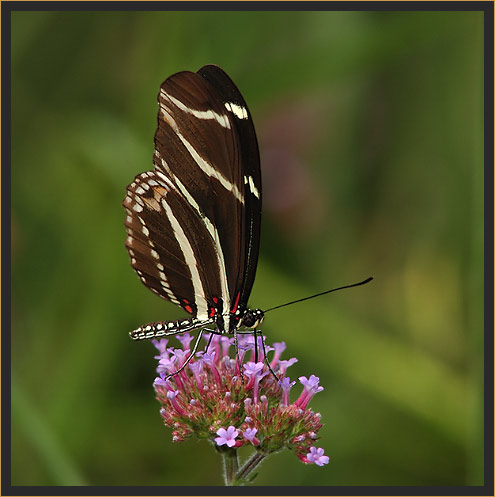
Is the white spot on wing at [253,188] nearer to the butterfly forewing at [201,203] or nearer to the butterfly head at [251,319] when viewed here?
the butterfly forewing at [201,203]

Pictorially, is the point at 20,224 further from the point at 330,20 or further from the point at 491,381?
the point at 491,381

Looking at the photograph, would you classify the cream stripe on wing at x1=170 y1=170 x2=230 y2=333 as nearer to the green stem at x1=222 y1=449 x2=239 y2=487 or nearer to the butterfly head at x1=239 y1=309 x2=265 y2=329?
the butterfly head at x1=239 y1=309 x2=265 y2=329

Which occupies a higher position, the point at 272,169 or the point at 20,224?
the point at 272,169

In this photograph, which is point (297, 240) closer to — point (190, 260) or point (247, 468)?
point (190, 260)

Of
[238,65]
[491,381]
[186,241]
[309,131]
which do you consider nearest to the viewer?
[186,241]

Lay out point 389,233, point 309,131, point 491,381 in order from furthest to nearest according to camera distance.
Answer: point 309,131
point 389,233
point 491,381

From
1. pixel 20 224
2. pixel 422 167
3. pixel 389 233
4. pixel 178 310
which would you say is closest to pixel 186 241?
pixel 178 310

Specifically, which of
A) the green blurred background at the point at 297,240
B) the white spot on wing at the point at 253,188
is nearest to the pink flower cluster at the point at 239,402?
the white spot on wing at the point at 253,188
